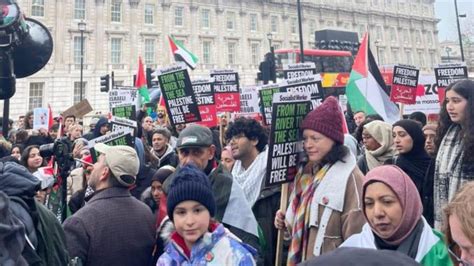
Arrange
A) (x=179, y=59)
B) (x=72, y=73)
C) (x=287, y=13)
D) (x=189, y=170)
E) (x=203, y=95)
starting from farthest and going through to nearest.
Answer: (x=287, y=13) → (x=72, y=73) → (x=179, y=59) → (x=203, y=95) → (x=189, y=170)

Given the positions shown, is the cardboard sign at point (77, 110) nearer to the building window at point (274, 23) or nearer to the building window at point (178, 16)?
the building window at point (178, 16)

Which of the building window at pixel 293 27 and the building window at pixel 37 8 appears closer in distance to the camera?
the building window at pixel 37 8

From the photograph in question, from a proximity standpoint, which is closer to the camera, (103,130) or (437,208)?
(437,208)

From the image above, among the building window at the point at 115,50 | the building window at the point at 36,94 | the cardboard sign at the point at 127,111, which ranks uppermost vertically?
the building window at the point at 115,50

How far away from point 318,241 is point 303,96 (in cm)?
121

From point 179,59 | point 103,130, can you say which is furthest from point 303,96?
point 179,59

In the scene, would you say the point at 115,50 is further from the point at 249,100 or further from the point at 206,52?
the point at 249,100

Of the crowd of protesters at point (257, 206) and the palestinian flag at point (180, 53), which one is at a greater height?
the palestinian flag at point (180, 53)

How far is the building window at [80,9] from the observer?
113 feet

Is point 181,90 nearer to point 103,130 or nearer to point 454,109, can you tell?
point 103,130

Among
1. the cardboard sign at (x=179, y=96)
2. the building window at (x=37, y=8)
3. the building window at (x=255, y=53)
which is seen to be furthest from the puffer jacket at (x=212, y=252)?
the building window at (x=255, y=53)

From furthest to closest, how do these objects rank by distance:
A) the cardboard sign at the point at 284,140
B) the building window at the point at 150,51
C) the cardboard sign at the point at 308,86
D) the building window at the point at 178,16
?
the building window at the point at 178,16, the building window at the point at 150,51, the cardboard sign at the point at 308,86, the cardboard sign at the point at 284,140

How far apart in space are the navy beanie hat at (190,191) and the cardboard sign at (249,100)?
7253mm

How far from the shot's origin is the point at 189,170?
2537 mm
